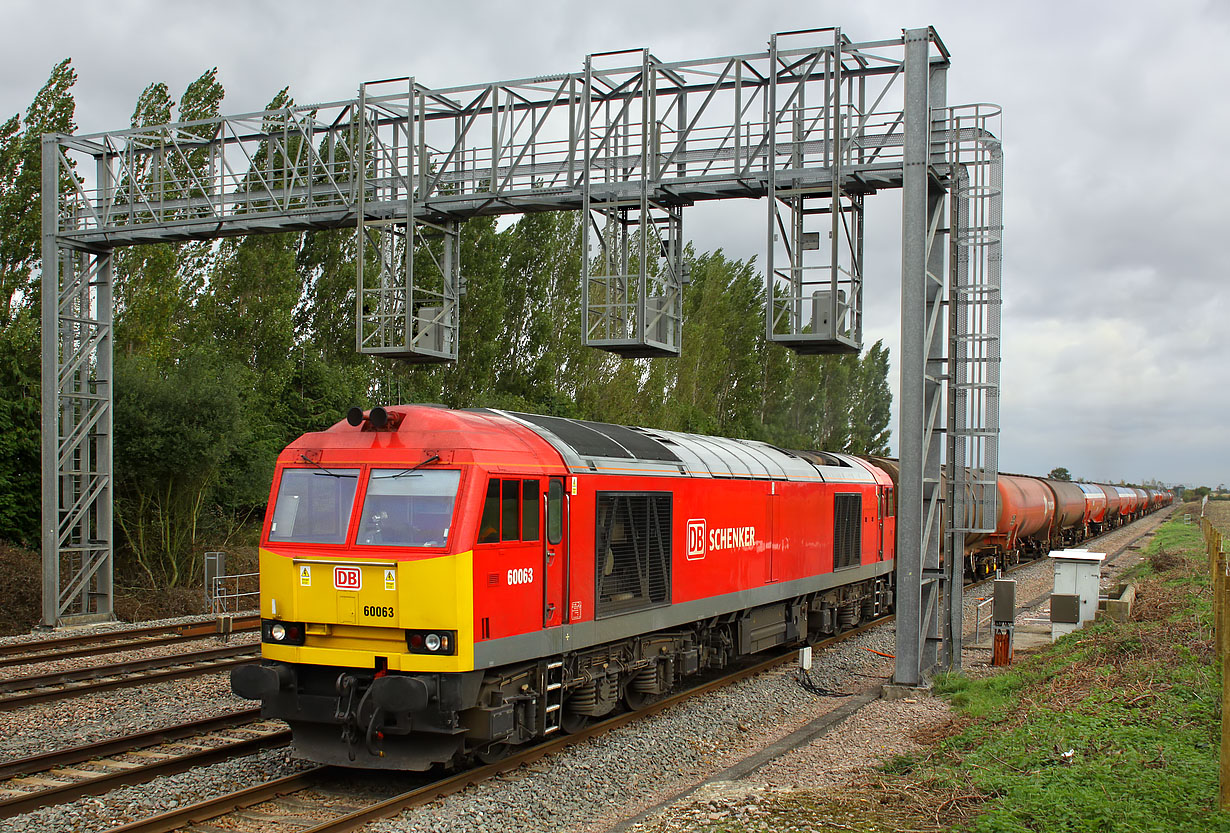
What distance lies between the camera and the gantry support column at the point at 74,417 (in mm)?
18844

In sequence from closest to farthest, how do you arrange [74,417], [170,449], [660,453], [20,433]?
[660,453], [74,417], [20,433], [170,449]

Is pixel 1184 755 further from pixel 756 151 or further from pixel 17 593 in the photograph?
pixel 17 593

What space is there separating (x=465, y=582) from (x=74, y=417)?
569 inches

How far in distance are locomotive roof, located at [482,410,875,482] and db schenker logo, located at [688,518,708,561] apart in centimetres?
61

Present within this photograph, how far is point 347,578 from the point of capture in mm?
8961

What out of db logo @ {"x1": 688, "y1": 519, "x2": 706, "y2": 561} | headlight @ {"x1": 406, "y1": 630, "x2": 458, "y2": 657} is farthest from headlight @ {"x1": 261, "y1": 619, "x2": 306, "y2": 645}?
db logo @ {"x1": 688, "y1": 519, "x2": 706, "y2": 561}

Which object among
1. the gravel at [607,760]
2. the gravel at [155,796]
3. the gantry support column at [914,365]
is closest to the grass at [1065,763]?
the gravel at [607,760]

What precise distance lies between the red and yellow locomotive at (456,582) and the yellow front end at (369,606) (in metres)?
0.01

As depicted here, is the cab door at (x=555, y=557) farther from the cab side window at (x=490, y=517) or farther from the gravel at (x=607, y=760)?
the gravel at (x=607, y=760)

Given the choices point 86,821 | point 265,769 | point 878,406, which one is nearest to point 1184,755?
point 265,769

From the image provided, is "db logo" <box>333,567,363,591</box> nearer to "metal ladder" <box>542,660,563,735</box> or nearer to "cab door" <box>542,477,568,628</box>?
"cab door" <box>542,477,568,628</box>

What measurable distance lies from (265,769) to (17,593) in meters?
13.6

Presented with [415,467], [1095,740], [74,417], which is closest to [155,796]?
[415,467]

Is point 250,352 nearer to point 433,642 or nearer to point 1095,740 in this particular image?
point 433,642
